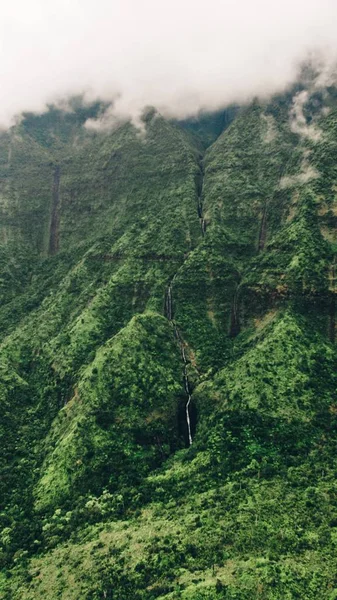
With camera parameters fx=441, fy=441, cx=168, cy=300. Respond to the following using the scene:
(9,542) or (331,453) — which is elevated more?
(331,453)

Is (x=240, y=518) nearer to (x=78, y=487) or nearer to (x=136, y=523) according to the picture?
(x=136, y=523)

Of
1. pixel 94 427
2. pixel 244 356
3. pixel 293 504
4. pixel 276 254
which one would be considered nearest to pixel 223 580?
pixel 293 504

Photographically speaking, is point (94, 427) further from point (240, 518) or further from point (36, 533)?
point (240, 518)

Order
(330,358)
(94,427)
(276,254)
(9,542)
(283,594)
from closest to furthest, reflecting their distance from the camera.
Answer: (283,594)
(9,542)
(94,427)
(330,358)
(276,254)

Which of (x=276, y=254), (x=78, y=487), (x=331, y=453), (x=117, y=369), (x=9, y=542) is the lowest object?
(x=9, y=542)

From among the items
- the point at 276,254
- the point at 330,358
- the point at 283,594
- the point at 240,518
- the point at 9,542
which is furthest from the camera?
the point at 276,254

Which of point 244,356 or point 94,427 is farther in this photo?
point 244,356

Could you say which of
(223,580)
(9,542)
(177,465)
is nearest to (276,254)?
(177,465)
